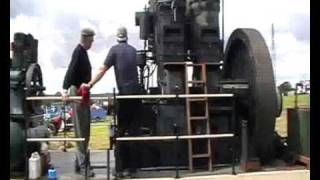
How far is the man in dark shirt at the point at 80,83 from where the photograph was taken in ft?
19.5

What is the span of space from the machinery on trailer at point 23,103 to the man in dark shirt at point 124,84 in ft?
3.23

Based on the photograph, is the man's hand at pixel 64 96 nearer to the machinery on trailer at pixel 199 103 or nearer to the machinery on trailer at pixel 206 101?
the machinery on trailer at pixel 199 103

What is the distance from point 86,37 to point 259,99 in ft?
7.34

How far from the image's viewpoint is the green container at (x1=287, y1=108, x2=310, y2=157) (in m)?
6.50

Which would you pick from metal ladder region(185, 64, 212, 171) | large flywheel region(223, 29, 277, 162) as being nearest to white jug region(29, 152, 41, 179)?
metal ladder region(185, 64, 212, 171)

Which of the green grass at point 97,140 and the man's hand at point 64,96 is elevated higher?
the man's hand at point 64,96

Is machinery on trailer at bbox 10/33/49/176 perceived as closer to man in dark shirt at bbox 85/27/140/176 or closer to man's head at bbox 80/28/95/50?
man's head at bbox 80/28/95/50

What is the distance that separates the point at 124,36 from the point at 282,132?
2836 millimetres

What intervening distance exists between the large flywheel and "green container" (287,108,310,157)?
0.35 m

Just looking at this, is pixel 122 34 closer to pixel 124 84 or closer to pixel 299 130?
pixel 124 84

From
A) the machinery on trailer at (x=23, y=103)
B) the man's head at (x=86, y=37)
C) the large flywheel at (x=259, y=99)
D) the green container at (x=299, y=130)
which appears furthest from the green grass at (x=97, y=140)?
the green container at (x=299, y=130)

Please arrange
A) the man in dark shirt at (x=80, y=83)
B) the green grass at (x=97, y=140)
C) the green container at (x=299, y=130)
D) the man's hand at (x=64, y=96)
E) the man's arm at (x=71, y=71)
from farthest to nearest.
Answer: the green grass at (x=97, y=140), the green container at (x=299, y=130), the man's arm at (x=71, y=71), the man in dark shirt at (x=80, y=83), the man's hand at (x=64, y=96)
